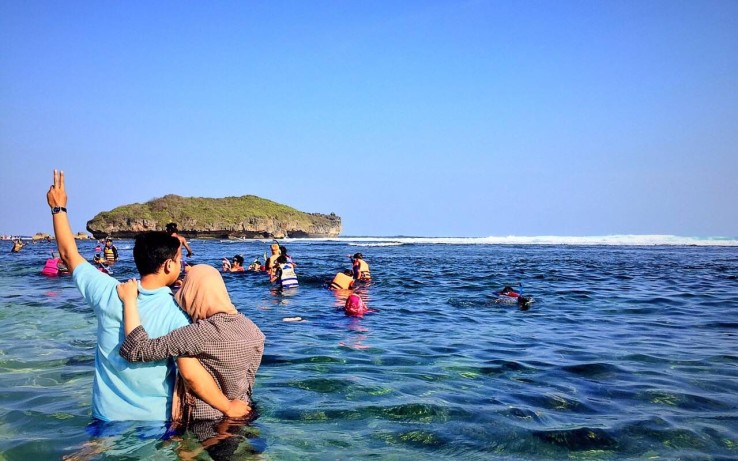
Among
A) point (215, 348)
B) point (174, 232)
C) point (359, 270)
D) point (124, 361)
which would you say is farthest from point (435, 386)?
point (359, 270)

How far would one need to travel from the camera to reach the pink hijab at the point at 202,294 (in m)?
4.09

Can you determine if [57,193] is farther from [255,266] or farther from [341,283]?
[255,266]

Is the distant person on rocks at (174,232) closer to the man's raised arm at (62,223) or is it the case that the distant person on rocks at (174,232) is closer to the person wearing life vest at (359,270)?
the man's raised arm at (62,223)

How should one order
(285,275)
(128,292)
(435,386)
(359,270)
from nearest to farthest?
(128,292), (435,386), (285,275), (359,270)

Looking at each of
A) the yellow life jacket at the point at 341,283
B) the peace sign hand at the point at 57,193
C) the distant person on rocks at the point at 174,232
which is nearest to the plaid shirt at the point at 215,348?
the distant person on rocks at the point at 174,232

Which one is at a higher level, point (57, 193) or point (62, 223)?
point (57, 193)

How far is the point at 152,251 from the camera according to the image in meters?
3.94

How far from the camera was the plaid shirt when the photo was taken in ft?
12.5

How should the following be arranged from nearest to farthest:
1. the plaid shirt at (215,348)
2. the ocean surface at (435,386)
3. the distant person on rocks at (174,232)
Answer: the plaid shirt at (215,348) < the ocean surface at (435,386) < the distant person on rocks at (174,232)

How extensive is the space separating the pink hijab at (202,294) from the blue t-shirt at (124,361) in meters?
0.09

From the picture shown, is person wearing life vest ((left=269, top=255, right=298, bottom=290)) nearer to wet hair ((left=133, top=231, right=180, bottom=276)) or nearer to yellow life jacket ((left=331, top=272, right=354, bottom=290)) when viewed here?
yellow life jacket ((left=331, top=272, right=354, bottom=290))

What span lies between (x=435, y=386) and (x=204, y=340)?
12.2ft

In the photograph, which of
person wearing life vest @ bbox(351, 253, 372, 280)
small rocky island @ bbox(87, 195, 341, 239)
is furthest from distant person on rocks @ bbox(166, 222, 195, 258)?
small rocky island @ bbox(87, 195, 341, 239)

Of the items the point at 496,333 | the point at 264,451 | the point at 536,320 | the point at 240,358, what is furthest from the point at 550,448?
the point at 536,320
